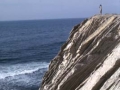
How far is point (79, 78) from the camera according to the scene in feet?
68.9

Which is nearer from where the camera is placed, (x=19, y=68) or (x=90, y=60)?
(x=90, y=60)

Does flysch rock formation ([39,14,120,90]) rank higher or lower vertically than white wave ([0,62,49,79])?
higher

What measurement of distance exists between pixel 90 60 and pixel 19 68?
47.4 meters

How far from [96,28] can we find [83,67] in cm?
435

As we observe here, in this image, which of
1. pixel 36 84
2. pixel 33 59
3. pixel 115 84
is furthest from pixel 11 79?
pixel 115 84

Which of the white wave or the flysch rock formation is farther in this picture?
the white wave

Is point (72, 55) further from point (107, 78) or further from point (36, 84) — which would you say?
point (36, 84)

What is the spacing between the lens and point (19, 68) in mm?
66750

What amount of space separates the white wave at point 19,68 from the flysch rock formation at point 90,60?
37.4 meters

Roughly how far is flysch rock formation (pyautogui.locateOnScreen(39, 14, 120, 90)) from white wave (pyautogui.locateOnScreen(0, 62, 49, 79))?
37.4 metres

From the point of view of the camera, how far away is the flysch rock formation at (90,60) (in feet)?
61.1

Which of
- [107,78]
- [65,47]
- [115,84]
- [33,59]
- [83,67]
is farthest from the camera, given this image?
[33,59]

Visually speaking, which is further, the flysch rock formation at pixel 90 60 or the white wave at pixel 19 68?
the white wave at pixel 19 68

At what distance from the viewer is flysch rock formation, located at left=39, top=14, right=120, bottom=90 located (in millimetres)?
18625
